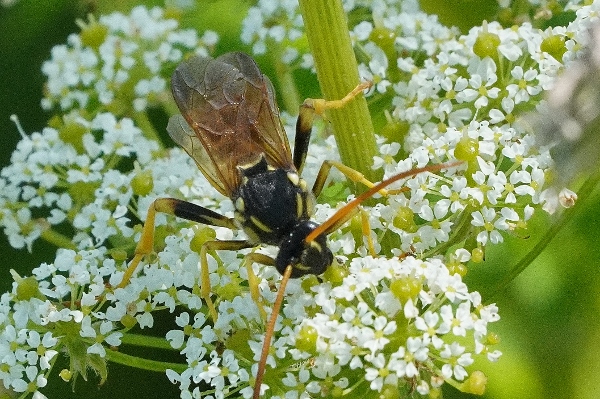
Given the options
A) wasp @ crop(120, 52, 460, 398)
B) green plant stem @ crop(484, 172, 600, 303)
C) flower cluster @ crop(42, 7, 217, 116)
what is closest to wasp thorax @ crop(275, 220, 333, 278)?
wasp @ crop(120, 52, 460, 398)

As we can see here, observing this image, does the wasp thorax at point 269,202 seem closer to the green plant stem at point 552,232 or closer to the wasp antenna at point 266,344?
the wasp antenna at point 266,344

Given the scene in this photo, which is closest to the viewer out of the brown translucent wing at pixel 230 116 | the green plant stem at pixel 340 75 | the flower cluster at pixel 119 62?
the green plant stem at pixel 340 75

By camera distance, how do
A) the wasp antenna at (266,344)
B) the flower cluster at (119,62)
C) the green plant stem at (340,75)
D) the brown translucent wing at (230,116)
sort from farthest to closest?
1. the flower cluster at (119,62)
2. the brown translucent wing at (230,116)
3. the green plant stem at (340,75)
4. the wasp antenna at (266,344)

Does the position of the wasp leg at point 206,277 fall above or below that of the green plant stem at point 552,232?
above

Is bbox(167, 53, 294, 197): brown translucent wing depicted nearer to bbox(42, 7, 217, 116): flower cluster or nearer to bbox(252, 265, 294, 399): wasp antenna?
bbox(252, 265, 294, 399): wasp antenna

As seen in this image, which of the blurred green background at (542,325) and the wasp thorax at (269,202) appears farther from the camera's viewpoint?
the blurred green background at (542,325)

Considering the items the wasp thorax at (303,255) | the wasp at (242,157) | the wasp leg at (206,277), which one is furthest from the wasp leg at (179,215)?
the wasp thorax at (303,255)

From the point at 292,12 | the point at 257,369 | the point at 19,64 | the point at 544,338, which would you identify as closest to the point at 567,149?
the point at 257,369
